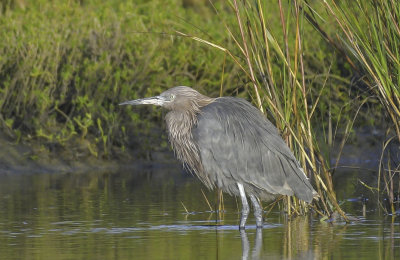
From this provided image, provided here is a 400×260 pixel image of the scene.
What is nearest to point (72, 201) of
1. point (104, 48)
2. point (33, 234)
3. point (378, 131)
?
point (33, 234)

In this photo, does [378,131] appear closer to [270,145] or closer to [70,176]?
[70,176]

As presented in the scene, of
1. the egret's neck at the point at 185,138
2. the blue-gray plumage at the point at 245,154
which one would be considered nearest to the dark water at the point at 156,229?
the blue-gray plumage at the point at 245,154

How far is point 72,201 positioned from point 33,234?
2.10 m

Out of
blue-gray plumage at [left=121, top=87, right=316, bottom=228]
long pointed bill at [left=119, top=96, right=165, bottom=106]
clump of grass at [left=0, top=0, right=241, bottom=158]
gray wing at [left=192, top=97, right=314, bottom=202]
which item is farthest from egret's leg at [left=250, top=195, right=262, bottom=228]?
clump of grass at [left=0, top=0, right=241, bottom=158]

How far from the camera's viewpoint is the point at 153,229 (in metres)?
7.36

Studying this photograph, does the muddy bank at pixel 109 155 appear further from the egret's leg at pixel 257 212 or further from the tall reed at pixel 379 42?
the tall reed at pixel 379 42

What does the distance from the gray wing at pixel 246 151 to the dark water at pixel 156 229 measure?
1.34 ft

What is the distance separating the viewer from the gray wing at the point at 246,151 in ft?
24.3

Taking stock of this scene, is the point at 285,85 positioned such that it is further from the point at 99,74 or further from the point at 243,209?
the point at 99,74

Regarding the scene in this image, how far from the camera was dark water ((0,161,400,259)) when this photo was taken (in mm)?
6235

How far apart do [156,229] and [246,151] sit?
3.08 feet

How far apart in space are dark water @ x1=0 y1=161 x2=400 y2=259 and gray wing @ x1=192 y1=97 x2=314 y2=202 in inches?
16.1

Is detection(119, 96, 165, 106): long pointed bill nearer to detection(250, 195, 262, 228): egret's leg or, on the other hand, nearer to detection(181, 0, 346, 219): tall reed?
detection(181, 0, 346, 219): tall reed

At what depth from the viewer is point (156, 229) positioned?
7.36 meters
